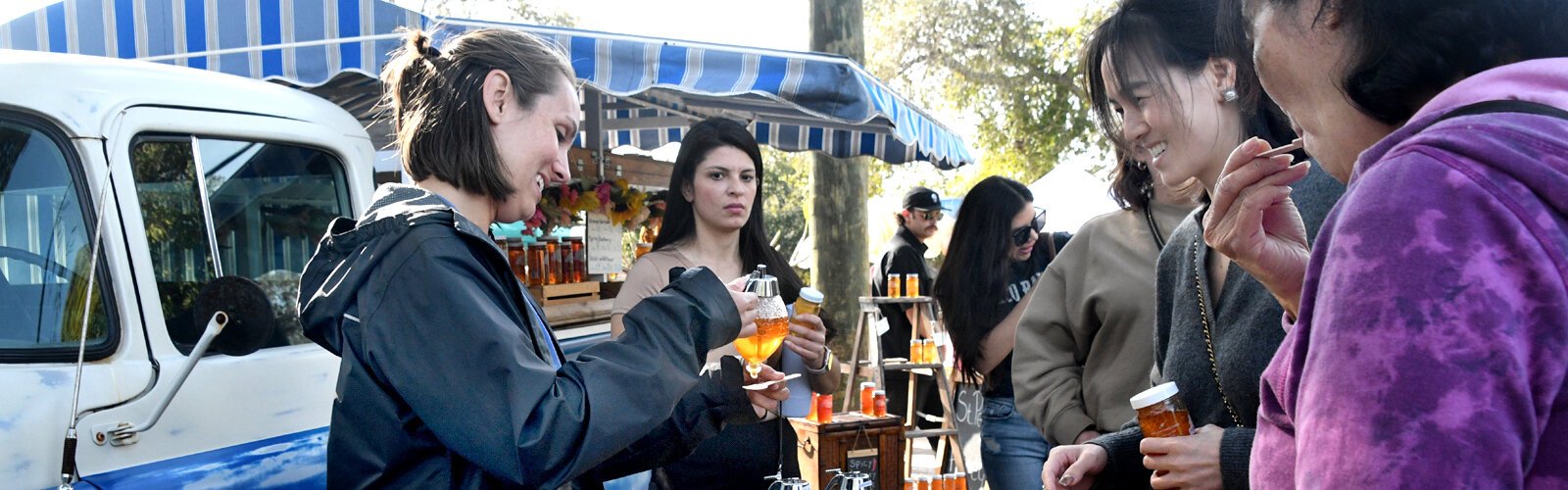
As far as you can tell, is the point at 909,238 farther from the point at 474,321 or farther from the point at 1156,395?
the point at 474,321

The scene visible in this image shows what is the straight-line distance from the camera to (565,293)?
486 cm

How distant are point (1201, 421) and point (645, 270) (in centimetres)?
194

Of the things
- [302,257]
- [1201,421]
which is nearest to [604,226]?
[302,257]

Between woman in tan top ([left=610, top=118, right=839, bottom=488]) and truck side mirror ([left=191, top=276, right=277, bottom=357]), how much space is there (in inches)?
49.2

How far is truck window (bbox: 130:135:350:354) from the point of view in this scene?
8.57 ft

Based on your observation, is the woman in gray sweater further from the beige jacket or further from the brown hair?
the brown hair

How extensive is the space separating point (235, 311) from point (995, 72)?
62.8 ft

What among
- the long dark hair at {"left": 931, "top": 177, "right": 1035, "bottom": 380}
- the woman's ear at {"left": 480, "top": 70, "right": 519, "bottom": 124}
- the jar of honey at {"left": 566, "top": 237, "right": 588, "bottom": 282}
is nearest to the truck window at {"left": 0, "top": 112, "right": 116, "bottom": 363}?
the woman's ear at {"left": 480, "top": 70, "right": 519, "bottom": 124}

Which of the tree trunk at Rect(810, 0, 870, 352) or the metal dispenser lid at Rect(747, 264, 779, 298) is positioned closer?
the metal dispenser lid at Rect(747, 264, 779, 298)

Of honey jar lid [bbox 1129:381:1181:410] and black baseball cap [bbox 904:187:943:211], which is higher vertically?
black baseball cap [bbox 904:187:943:211]

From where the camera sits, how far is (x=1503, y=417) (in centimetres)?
85

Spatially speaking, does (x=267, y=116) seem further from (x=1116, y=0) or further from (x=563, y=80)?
(x=1116, y=0)

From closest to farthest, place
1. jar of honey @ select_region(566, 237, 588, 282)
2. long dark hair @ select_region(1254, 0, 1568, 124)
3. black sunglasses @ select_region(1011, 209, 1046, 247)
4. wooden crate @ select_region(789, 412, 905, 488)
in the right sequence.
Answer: long dark hair @ select_region(1254, 0, 1568, 124) → wooden crate @ select_region(789, 412, 905, 488) → jar of honey @ select_region(566, 237, 588, 282) → black sunglasses @ select_region(1011, 209, 1046, 247)

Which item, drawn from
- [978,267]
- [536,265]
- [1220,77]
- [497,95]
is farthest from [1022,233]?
[497,95]
